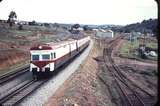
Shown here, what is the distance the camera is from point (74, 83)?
21922mm

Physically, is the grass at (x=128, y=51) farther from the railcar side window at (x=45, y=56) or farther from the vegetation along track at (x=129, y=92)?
the railcar side window at (x=45, y=56)

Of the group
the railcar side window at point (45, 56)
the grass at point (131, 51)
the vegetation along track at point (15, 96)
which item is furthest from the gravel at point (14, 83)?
the grass at point (131, 51)

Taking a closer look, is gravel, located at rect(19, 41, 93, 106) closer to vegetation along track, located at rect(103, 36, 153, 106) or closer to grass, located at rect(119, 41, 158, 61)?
vegetation along track, located at rect(103, 36, 153, 106)

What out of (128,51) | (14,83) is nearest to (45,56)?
(14,83)

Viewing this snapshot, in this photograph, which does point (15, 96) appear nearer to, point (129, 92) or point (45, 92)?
point (45, 92)

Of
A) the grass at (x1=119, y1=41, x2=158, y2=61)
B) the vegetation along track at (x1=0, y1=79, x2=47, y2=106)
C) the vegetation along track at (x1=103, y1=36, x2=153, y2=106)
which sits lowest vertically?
the vegetation along track at (x1=103, y1=36, x2=153, y2=106)

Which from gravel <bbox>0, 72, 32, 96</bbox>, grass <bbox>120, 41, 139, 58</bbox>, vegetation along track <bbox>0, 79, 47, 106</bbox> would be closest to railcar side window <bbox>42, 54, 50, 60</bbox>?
gravel <bbox>0, 72, 32, 96</bbox>

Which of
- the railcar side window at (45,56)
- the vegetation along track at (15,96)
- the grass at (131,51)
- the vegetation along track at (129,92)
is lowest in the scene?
the vegetation along track at (129,92)

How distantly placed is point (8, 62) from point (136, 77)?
14.5 metres

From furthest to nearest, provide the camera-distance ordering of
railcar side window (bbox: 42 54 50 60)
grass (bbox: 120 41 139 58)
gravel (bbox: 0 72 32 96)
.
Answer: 1. grass (bbox: 120 41 139 58)
2. railcar side window (bbox: 42 54 50 60)
3. gravel (bbox: 0 72 32 96)

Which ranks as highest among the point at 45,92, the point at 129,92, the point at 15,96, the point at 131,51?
the point at 131,51

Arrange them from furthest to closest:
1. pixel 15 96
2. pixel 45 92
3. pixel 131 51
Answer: pixel 131 51 < pixel 45 92 < pixel 15 96

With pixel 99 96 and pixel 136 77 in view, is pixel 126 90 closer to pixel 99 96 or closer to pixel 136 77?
pixel 99 96

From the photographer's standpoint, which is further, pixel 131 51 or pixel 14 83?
pixel 131 51
